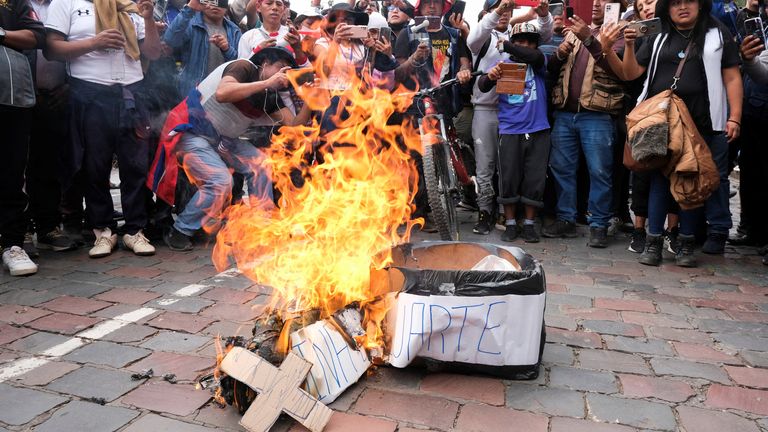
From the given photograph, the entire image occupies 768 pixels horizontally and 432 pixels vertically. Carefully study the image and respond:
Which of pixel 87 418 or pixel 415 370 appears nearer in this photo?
pixel 87 418

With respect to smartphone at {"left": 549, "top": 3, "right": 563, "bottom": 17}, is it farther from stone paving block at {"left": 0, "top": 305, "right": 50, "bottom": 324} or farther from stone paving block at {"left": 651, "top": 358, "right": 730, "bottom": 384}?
stone paving block at {"left": 0, "top": 305, "right": 50, "bottom": 324}

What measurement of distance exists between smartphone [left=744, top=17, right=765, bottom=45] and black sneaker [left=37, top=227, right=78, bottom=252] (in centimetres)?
662

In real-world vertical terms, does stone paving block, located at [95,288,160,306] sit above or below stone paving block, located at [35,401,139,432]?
below

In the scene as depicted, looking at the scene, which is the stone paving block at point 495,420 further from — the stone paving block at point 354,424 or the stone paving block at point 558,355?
the stone paving block at point 558,355

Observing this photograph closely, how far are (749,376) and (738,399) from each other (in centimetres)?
33

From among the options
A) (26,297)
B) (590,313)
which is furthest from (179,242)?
(590,313)

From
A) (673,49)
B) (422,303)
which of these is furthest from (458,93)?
(422,303)

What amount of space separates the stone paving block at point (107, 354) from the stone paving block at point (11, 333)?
45 centimetres

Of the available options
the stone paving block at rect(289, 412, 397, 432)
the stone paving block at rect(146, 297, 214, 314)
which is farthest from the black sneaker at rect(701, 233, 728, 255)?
the stone paving block at rect(146, 297, 214, 314)

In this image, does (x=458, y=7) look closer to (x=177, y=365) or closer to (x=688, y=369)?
(x=688, y=369)

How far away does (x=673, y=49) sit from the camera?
5.07 m

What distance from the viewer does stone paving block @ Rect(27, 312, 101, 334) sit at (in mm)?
3404

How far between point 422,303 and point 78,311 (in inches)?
92.2

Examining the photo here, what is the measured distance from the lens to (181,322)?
354 cm
